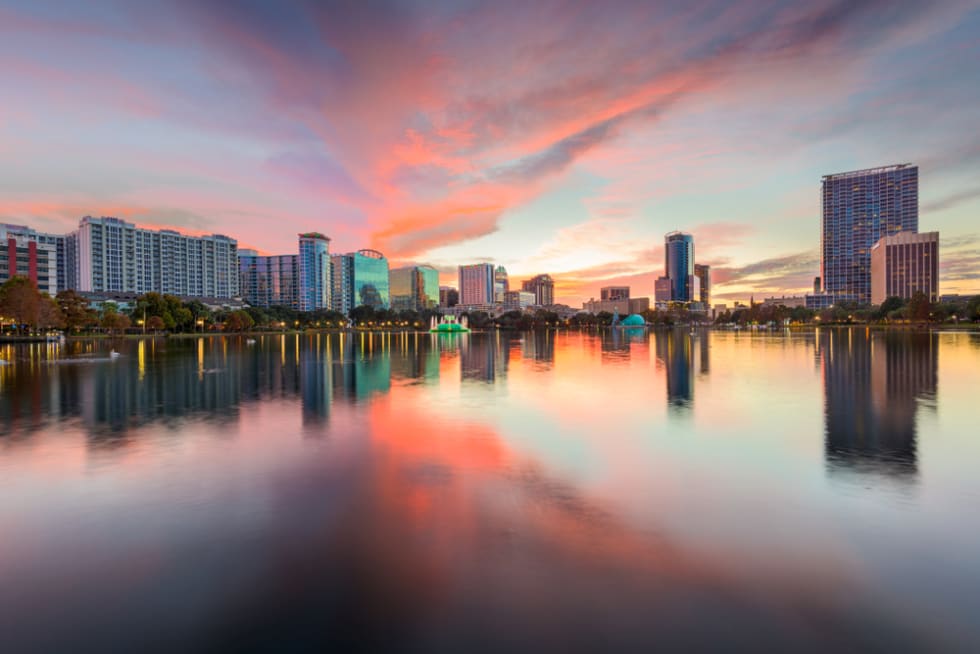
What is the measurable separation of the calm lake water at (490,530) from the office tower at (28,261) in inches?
6199

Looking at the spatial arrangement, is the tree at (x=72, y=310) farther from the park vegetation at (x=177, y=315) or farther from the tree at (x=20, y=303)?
the tree at (x=20, y=303)

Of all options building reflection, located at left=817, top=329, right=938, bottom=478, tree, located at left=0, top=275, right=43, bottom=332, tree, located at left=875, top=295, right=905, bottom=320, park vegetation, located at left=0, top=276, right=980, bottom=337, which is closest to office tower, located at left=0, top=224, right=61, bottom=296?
park vegetation, located at left=0, top=276, right=980, bottom=337

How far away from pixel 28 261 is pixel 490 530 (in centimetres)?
17875

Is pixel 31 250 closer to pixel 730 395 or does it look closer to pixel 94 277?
pixel 94 277

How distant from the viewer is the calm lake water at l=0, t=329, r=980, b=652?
5.62 m

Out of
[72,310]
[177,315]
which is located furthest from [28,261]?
[72,310]

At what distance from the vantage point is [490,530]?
8078mm

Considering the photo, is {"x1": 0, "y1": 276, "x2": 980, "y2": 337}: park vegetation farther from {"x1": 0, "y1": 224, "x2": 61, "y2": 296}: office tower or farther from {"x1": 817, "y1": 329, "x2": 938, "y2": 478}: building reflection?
{"x1": 817, "y1": 329, "x2": 938, "y2": 478}: building reflection

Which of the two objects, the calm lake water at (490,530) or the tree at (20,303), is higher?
the tree at (20,303)

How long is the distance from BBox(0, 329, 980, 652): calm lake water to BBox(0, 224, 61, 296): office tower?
517 feet

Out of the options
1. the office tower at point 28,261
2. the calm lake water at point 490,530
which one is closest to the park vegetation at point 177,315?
the office tower at point 28,261

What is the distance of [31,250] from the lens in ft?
431

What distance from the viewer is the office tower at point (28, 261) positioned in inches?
4995

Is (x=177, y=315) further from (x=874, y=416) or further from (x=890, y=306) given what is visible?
(x=890, y=306)
